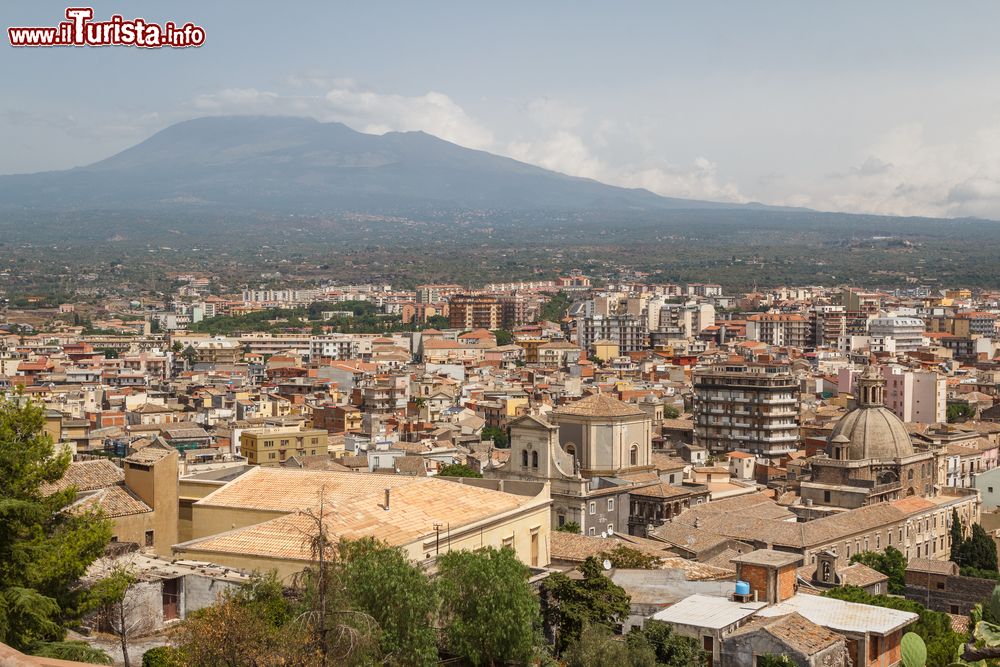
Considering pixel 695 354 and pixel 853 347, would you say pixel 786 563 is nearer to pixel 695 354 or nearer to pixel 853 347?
pixel 695 354

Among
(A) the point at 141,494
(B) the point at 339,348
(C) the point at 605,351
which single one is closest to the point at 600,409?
(A) the point at 141,494

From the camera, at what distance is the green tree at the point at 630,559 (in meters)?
27.3

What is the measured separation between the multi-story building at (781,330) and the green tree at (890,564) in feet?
303

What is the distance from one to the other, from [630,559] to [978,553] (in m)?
18.6

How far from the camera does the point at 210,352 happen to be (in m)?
110

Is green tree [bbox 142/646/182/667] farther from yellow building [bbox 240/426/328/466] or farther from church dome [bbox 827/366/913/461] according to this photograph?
yellow building [bbox 240/426/328/466]

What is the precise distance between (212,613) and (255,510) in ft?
27.4

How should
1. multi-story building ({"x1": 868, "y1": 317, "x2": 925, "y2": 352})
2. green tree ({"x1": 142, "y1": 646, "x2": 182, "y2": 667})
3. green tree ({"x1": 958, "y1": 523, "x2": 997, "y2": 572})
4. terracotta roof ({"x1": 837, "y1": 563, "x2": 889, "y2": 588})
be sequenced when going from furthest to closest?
1. multi-story building ({"x1": 868, "y1": 317, "x2": 925, "y2": 352})
2. green tree ({"x1": 958, "y1": 523, "x2": 997, "y2": 572})
3. terracotta roof ({"x1": 837, "y1": 563, "x2": 889, "y2": 588})
4. green tree ({"x1": 142, "y1": 646, "x2": 182, "y2": 667})

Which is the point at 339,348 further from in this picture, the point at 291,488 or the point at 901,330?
the point at 291,488

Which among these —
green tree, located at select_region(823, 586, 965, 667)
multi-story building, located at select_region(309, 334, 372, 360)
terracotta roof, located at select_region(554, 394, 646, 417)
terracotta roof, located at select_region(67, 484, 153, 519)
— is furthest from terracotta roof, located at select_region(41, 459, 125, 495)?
multi-story building, located at select_region(309, 334, 372, 360)

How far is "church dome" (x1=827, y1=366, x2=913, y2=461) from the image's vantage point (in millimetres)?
47531

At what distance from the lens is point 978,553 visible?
41.8 metres

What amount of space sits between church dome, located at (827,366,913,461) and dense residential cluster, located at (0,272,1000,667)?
9 centimetres

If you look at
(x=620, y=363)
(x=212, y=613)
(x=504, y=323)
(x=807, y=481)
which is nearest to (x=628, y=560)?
(x=212, y=613)
